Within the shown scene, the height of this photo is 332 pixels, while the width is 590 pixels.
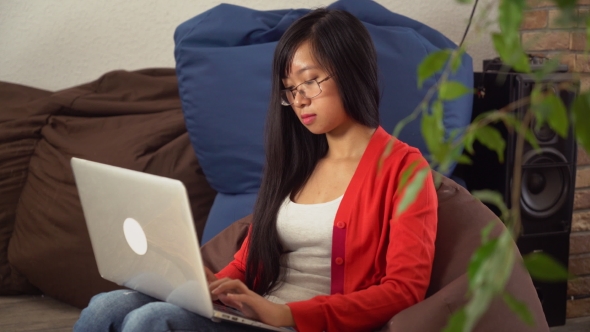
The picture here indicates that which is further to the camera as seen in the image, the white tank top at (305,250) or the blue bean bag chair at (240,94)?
the blue bean bag chair at (240,94)

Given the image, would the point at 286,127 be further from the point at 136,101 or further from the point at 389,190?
the point at 136,101

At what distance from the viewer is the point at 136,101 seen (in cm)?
275

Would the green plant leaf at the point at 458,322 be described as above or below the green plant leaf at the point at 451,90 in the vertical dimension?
below

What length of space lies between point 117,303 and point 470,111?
1353mm

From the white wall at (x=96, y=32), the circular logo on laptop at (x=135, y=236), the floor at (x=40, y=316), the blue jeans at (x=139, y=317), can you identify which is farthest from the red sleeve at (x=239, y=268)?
the white wall at (x=96, y=32)

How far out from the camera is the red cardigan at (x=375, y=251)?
1.37 m

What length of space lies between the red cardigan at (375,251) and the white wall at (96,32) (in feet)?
5.07

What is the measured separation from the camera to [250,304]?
1306mm

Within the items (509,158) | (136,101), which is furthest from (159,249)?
(136,101)

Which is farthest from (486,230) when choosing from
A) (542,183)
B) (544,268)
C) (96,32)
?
(96,32)

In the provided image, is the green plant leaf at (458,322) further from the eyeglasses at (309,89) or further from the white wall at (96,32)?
the white wall at (96,32)

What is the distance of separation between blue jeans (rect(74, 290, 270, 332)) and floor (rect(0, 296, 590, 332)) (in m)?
0.99

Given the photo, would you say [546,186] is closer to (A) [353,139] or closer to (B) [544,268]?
(A) [353,139]

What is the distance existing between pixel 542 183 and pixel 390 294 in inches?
45.8
